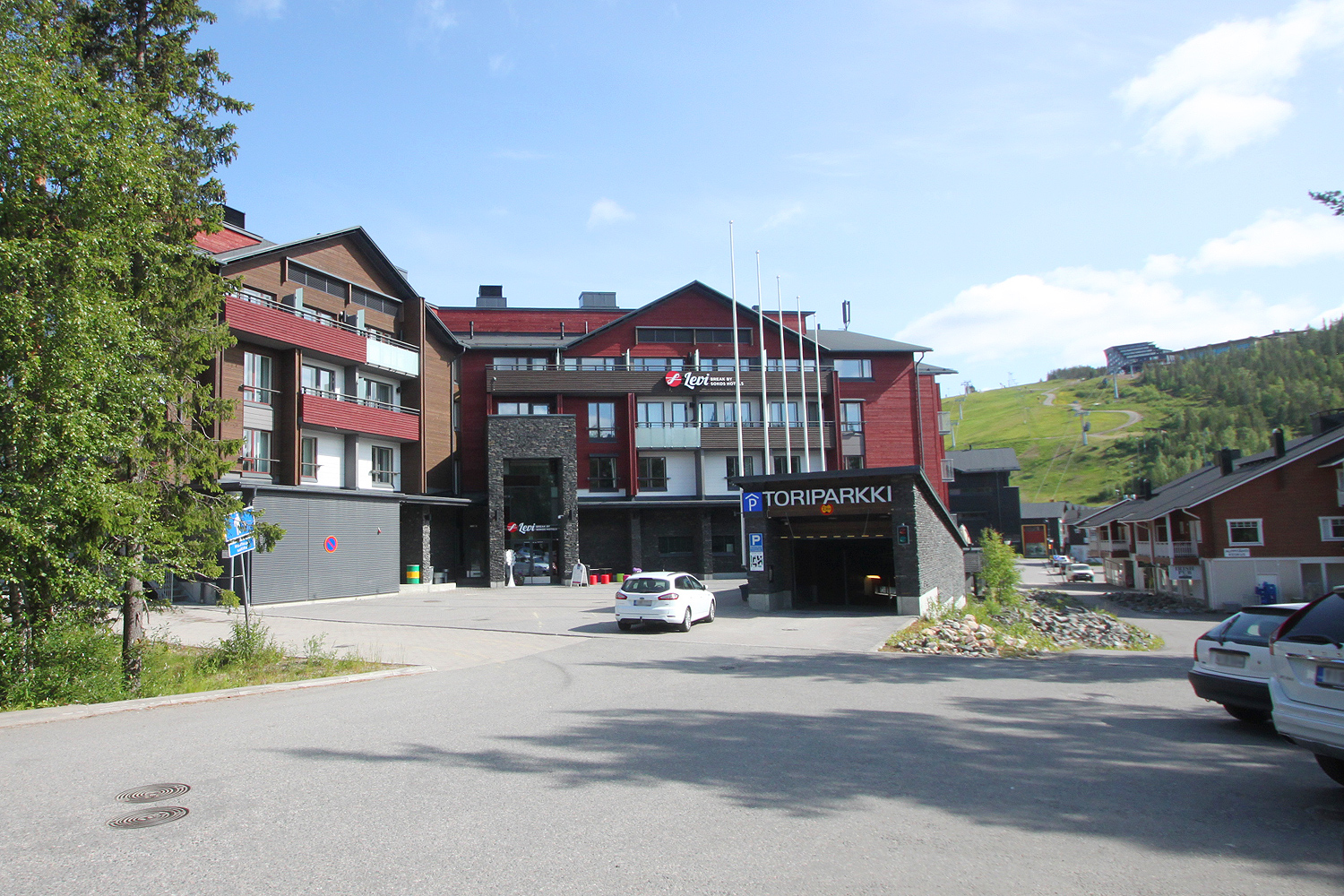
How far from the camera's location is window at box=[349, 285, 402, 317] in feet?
131

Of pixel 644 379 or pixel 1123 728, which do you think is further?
pixel 644 379

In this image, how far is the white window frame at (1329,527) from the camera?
38.7m

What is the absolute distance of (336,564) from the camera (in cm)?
3073

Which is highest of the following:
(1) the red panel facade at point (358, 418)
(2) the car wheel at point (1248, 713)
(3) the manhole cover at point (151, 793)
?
(1) the red panel facade at point (358, 418)

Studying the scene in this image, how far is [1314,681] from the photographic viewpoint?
6340mm

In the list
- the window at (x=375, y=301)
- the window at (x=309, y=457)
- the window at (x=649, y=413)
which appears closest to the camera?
the window at (x=309, y=457)

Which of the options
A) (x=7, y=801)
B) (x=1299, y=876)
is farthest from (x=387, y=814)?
(x=1299, y=876)

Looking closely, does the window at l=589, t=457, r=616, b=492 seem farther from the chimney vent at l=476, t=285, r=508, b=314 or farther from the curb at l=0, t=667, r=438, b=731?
the curb at l=0, t=667, r=438, b=731

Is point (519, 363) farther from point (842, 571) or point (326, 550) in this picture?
point (842, 571)

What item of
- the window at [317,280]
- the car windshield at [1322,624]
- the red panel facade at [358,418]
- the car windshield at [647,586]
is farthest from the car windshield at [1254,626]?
the window at [317,280]

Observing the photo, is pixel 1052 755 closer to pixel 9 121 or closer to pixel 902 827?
pixel 902 827

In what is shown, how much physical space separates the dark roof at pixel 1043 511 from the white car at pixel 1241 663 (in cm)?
10935

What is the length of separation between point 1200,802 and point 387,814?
6.31 metres

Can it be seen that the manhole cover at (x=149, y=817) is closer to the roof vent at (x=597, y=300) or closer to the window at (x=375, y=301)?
the window at (x=375, y=301)
